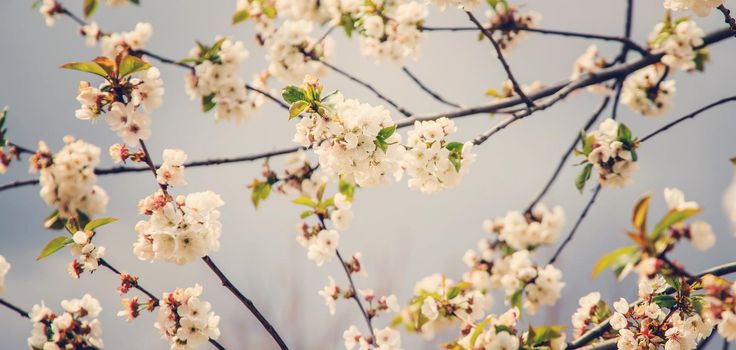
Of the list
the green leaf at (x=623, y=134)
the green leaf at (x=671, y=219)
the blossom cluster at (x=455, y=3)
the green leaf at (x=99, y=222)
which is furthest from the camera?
the blossom cluster at (x=455, y=3)

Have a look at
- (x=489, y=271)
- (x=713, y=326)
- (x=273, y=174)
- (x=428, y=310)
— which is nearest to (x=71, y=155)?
(x=273, y=174)

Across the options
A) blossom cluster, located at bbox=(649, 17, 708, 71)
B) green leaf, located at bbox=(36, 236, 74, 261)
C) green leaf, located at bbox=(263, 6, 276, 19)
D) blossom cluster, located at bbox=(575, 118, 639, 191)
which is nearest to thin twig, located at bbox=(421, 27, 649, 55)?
blossom cluster, located at bbox=(649, 17, 708, 71)

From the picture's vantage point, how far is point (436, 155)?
2033 millimetres

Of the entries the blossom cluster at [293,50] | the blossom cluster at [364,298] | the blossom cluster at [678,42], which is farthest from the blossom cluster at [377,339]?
the blossom cluster at [678,42]

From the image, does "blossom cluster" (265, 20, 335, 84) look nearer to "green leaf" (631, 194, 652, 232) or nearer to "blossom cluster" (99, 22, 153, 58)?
"blossom cluster" (99, 22, 153, 58)

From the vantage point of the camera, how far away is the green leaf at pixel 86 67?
169 cm

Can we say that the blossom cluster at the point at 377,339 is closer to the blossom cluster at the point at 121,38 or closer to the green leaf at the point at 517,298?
the green leaf at the point at 517,298

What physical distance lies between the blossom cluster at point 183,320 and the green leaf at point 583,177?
1.75 m

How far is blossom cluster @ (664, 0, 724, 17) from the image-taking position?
7.02 ft

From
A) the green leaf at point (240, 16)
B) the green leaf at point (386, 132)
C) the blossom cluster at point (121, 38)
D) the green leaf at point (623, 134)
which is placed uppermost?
the green leaf at point (240, 16)

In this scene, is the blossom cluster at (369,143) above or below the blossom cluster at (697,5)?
below

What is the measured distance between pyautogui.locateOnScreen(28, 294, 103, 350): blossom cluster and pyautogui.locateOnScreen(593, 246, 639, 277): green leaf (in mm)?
1720

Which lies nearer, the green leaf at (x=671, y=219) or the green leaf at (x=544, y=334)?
the green leaf at (x=671, y=219)

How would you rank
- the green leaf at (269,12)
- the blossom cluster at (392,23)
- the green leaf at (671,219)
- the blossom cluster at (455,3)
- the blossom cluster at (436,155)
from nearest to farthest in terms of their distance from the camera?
1. the green leaf at (671,219)
2. the blossom cluster at (436,155)
3. the blossom cluster at (455,3)
4. the blossom cluster at (392,23)
5. the green leaf at (269,12)
